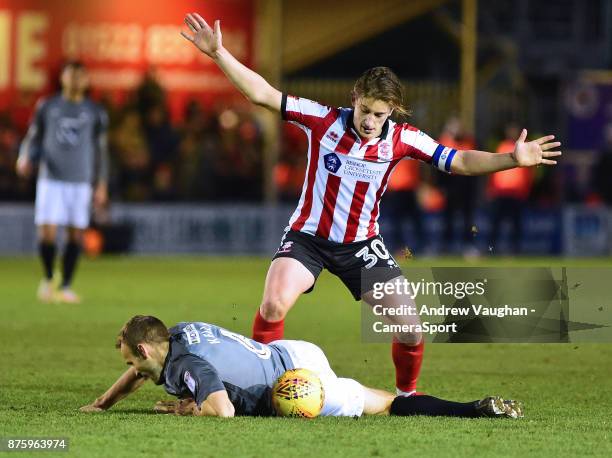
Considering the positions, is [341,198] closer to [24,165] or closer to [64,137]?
[24,165]

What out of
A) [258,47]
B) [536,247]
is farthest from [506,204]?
[258,47]

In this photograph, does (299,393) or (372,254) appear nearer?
(299,393)

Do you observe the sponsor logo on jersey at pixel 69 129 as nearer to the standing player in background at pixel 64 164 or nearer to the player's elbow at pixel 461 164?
the standing player in background at pixel 64 164

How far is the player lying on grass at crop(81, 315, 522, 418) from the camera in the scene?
7.00m

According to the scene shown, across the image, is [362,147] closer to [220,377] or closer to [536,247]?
[220,377]

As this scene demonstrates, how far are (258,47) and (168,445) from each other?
20299 millimetres

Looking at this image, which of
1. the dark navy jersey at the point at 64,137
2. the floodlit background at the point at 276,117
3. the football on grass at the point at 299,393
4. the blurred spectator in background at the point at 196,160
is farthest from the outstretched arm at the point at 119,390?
the blurred spectator in background at the point at 196,160

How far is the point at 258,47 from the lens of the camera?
86.2 feet

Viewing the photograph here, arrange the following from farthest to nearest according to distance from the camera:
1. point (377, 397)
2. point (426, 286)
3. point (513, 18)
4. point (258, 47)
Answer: point (513, 18), point (258, 47), point (426, 286), point (377, 397)

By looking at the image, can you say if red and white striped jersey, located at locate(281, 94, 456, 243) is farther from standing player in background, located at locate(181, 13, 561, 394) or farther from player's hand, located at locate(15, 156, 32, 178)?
player's hand, located at locate(15, 156, 32, 178)

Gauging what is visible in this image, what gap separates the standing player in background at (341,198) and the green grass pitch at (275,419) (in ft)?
2.84

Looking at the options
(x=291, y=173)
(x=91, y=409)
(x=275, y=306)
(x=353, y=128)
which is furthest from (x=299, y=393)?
(x=291, y=173)

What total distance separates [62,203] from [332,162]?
660cm

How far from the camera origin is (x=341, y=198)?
8.20 m
